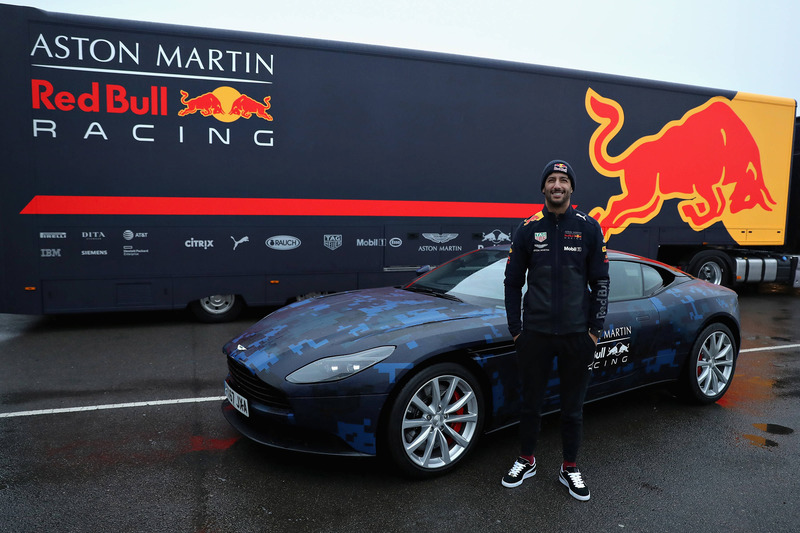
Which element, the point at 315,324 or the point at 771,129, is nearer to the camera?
the point at 315,324

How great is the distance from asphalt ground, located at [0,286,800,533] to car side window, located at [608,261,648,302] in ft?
3.03

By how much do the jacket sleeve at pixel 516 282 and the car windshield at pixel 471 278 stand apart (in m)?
0.69

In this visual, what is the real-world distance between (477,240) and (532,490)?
5.24m

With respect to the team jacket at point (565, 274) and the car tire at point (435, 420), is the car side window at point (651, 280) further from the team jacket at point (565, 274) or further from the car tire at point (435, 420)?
the car tire at point (435, 420)

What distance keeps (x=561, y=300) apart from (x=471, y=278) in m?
1.30

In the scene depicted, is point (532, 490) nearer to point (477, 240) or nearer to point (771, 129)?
point (477, 240)

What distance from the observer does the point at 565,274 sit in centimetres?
294

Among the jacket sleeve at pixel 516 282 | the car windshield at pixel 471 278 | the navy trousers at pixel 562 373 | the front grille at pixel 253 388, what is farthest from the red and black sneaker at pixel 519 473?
the front grille at pixel 253 388

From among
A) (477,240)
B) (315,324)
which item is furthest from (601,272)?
(477,240)

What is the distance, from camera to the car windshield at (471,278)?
3.94 metres

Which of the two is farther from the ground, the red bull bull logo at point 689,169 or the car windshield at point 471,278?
the red bull bull logo at point 689,169

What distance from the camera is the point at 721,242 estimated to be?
9.55 metres

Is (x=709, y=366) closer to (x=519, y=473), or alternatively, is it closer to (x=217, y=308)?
(x=519, y=473)

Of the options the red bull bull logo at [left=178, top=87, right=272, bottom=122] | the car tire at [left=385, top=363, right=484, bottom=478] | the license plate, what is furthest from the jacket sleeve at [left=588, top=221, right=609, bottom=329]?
the red bull bull logo at [left=178, top=87, right=272, bottom=122]
